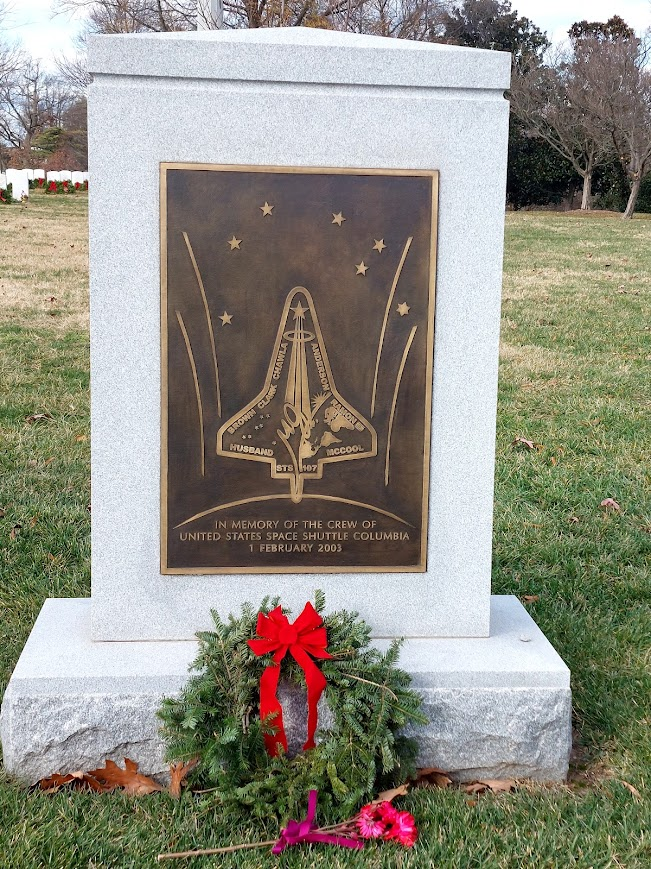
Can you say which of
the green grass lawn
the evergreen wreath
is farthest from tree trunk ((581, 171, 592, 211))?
the evergreen wreath

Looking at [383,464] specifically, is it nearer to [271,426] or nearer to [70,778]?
[271,426]

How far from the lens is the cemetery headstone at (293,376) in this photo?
2803 mm

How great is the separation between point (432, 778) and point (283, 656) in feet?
2.02

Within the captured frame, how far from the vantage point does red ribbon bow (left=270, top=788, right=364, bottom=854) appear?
100.0 inches

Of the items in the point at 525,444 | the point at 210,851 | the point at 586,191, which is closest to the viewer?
the point at 210,851

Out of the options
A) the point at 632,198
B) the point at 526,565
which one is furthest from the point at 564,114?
the point at 526,565

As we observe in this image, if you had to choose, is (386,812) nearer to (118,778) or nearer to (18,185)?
(118,778)

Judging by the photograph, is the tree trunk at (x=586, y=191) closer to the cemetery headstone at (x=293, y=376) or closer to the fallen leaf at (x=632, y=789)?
the cemetery headstone at (x=293, y=376)

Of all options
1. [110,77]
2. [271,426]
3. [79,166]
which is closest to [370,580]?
[271,426]

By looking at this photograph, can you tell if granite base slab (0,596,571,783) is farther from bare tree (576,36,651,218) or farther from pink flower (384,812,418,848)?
bare tree (576,36,651,218)

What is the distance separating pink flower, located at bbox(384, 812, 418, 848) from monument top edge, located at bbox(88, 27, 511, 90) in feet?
6.69

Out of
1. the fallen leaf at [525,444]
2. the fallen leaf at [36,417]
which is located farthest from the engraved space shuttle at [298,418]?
the fallen leaf at [36,417]

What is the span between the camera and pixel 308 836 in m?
2.57

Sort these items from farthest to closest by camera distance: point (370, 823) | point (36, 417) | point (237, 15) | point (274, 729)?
1. point (237, 15)
2. point (36, 417)
3. point (274, 729)
4. point (370, 823)
